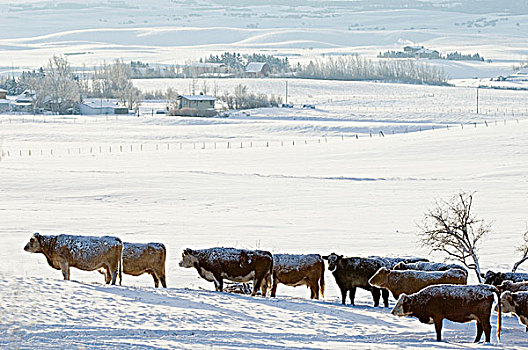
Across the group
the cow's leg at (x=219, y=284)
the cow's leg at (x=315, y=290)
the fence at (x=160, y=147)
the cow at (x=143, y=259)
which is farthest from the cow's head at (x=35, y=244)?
the fence at (x=160, y=147)

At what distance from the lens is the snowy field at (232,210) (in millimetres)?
11938

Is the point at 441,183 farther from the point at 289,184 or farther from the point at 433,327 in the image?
the point at 433,327

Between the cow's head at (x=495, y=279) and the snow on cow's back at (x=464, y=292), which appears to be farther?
the cow's head at (x=495, y=279)

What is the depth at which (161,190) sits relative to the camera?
109 ft

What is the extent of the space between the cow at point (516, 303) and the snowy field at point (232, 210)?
31 centimetres

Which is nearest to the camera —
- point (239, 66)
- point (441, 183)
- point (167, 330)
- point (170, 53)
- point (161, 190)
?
point (167, 330)

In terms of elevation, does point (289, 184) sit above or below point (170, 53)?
below

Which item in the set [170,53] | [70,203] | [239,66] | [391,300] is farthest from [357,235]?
[170,53]

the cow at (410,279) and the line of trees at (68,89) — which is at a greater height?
the line of trees at (68,89)

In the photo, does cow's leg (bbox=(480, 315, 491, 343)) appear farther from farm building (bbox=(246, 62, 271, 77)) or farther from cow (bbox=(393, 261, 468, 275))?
farm building (bbox=(246, 62, 271, 77))

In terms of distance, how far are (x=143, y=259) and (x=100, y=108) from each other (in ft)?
228

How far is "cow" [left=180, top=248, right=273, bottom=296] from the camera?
14945 millimetres

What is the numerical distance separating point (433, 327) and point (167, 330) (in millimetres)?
3888

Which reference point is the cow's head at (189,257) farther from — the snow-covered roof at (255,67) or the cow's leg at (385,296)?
the snow-covered roof at (255,67)
